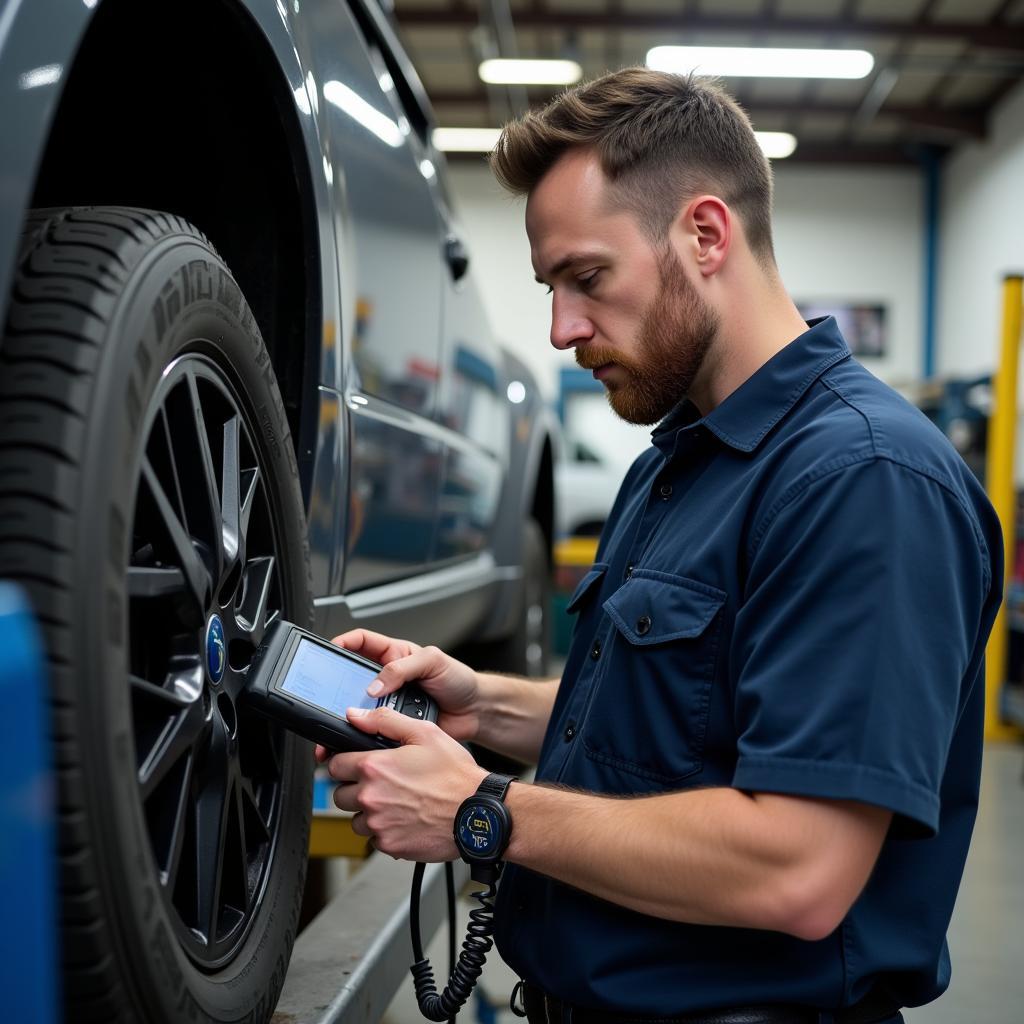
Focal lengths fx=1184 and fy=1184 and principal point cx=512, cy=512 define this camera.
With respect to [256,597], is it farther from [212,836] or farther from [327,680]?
[212,836]

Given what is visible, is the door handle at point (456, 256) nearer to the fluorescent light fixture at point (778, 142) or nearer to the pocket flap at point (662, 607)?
the pocket flap at point (662, 607)

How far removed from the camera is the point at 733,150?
→ 1346 millimetres

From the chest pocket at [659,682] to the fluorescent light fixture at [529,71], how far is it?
30.3 ft

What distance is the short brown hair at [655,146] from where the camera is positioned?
51.0 inches

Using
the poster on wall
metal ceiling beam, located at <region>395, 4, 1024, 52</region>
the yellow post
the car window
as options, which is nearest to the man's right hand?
the car window

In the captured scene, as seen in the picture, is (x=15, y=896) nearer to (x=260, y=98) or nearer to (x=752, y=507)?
(x=752, y=507)

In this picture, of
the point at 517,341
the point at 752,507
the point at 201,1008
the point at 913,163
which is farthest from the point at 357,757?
the point at 913,163

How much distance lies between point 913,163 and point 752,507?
13085 millimetres

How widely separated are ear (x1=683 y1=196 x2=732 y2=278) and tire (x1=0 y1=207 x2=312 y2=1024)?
479 millimetres

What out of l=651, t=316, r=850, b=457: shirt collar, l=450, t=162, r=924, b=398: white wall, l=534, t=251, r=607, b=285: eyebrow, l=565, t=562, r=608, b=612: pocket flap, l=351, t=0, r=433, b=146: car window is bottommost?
l=565, t=562, r=608, b=612: pocket flap

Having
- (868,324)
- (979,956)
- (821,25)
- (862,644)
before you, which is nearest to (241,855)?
(862,644)

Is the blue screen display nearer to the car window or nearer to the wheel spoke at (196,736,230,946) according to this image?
the wheel spoke at (196,736,230,946)

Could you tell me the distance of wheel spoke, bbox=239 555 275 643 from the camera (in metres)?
1.18

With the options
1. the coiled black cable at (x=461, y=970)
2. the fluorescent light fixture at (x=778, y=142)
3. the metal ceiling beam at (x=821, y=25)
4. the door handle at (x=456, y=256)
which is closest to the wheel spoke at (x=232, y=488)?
the coiled black cable at (x=461, y=970)
